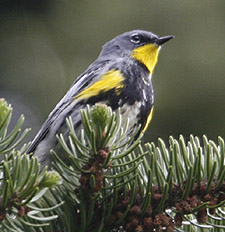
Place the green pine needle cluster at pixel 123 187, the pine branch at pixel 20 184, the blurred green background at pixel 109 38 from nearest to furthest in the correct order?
the pine branch at pixel 20 184, the green pine needle cluster at pixel 123 187, the blurred green background at pixel 109 38

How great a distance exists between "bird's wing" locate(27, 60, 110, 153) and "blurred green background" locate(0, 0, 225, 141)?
1.52 feet

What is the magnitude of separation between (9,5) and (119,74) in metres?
1.80

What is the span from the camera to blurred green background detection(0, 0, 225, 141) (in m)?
3.52

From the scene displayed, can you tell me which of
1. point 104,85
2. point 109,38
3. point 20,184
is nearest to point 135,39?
point 109,38

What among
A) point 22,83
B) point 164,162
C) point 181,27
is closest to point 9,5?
point 22,83

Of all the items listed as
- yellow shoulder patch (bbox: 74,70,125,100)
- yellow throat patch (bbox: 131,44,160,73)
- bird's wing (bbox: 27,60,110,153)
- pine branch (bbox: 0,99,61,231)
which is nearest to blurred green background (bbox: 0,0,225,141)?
yellow throat patch (bbox: 131,44,160,73)

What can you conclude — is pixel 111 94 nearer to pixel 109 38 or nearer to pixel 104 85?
pixel 104 85

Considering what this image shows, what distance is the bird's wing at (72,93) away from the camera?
273 cm

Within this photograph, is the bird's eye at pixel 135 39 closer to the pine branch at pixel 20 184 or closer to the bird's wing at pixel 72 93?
the bird's wing at pixel 72 93

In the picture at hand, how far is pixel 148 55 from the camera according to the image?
11.3ft

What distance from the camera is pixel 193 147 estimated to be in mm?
1471

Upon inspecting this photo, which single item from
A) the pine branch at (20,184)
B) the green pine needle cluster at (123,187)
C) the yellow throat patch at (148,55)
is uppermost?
the pine branch at (20,184)

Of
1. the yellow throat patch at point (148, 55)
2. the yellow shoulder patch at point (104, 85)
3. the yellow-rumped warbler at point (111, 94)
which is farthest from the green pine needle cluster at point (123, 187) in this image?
the yellow throat patch at point (148, 55)

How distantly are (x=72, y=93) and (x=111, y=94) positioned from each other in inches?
14.5
